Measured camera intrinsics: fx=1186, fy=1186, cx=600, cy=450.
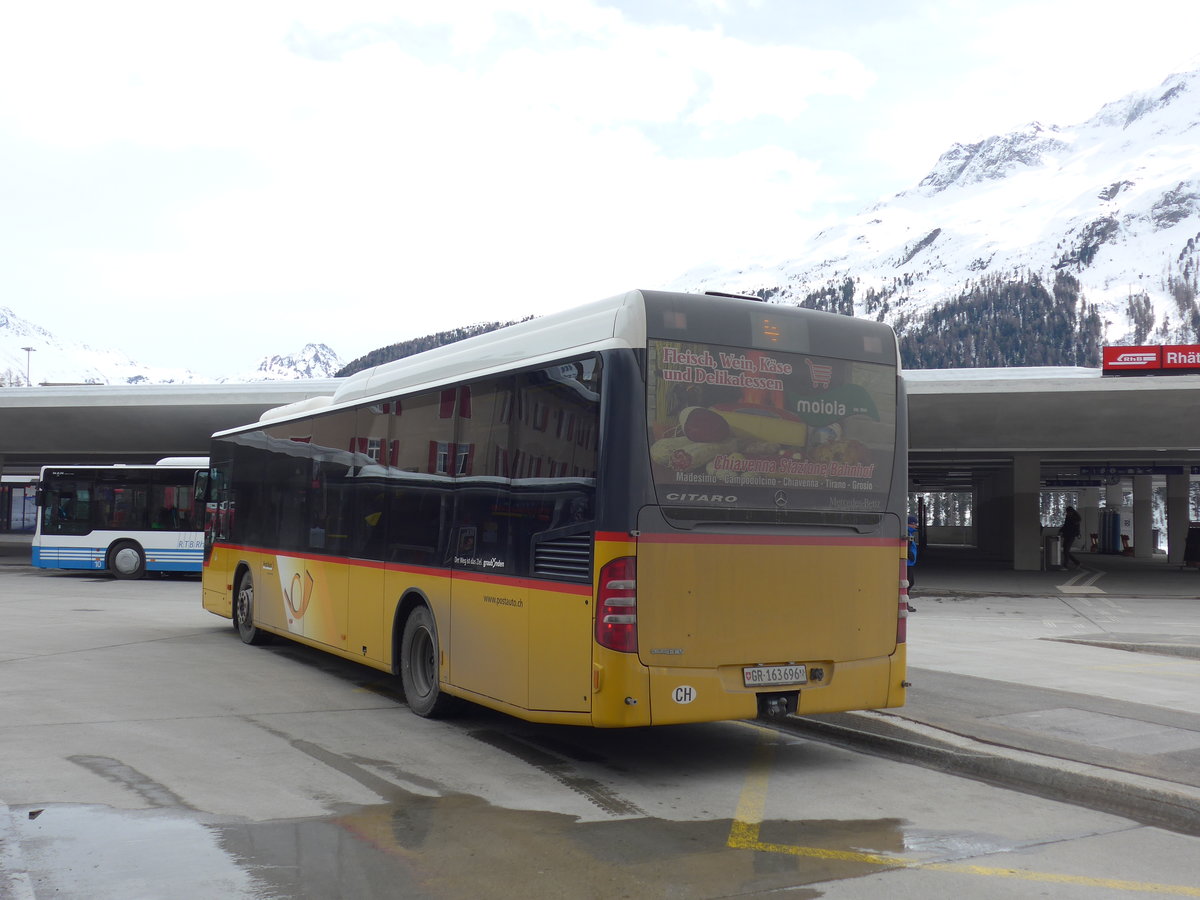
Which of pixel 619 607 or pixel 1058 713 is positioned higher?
pixel 619 607

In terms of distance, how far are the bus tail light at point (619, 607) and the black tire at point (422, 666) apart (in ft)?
8.08

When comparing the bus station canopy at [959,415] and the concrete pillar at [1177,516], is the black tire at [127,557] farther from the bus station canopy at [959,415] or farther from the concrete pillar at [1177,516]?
the concrete pillar at [1177,516]

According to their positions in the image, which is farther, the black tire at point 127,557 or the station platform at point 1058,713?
the black tire at point 127,557

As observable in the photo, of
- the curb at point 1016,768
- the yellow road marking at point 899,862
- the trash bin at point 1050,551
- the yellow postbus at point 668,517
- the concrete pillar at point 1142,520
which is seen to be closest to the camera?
the yellow road marking at point 899,862

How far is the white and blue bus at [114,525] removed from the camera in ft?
95.4

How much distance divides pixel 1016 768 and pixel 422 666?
4735 millimetres

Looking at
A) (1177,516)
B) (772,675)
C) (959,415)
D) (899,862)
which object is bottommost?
(899,862)

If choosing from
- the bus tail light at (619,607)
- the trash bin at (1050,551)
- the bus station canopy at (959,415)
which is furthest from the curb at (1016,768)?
the trash bin at (1050,551)

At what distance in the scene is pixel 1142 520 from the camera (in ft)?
189

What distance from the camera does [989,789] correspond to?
24.5ft

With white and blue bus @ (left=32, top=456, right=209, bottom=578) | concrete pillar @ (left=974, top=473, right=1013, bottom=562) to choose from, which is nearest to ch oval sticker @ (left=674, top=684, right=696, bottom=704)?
white and blue bus @ (left=32, top=456, right=209, bottom=578)

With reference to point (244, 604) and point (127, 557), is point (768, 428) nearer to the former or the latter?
point (244, 604)

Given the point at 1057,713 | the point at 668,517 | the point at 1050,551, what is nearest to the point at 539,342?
the point at 668,517

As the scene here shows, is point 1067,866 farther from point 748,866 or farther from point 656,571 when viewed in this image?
point 656,571
